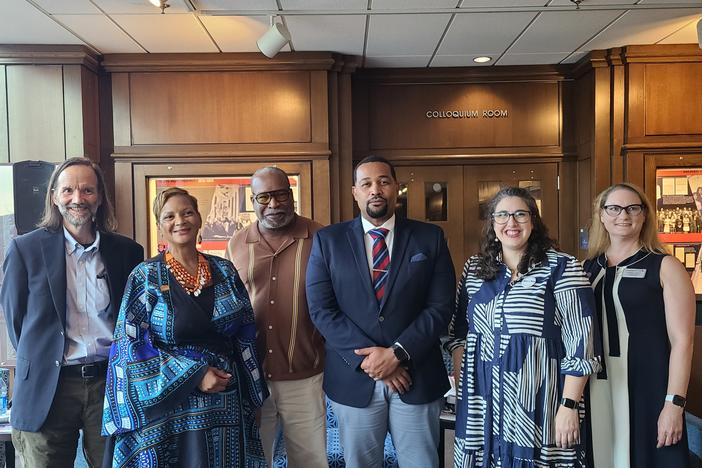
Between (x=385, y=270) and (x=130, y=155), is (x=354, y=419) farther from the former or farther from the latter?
(x=130, y=155)

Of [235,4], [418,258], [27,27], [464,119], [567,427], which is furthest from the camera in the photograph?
[464,119]

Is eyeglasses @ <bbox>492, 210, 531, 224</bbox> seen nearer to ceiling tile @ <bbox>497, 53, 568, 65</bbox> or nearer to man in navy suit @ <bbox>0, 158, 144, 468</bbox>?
man in navy suit @ <bbox>0, 158, 144, 468</bbox>

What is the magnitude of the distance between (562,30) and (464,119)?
3.88 ft

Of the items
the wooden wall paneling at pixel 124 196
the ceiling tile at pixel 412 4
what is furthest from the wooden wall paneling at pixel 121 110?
the ceiling tile at pixel 412 4

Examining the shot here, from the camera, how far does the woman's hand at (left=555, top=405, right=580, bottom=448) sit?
170cm

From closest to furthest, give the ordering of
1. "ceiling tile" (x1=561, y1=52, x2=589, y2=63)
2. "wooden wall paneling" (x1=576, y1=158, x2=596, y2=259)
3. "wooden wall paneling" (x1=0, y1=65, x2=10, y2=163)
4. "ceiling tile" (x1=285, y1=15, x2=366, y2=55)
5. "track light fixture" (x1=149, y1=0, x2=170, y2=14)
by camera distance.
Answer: "track light fixture" (x1=149, y1=0, x2=170, y2=14)
"ceiling tile" (x1=285, y1=15, x2=366, y2=55)
"wooden wall paneling" (x1=0, y1=65, x2=10, y2=163)
"ceiling tile" (x1=561, y1=52, x2=589, y2=63)
"wooden wall paneling" (x1=576, y1=158, x2=596, y2=259)

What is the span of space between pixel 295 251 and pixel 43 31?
2.84m

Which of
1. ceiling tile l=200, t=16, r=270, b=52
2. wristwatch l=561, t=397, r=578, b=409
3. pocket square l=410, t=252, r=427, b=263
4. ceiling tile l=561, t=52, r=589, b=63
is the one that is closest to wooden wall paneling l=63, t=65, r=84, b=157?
ceiling tile l=200, t=16, r=270, b=52

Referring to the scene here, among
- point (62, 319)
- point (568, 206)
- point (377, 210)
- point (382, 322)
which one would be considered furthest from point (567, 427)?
point (568, 206)

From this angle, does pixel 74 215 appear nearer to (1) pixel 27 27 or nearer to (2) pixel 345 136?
(1) pixel 27 27

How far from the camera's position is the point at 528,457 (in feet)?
5.62

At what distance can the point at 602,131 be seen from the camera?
4383 mm

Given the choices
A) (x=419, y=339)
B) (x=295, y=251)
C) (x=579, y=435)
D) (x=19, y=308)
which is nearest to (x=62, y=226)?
(x=19, y=308)

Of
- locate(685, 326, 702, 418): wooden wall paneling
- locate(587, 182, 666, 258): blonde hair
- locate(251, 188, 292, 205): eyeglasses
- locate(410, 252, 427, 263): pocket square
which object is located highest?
locate(251, 188, 292, 205): eyeglasses
